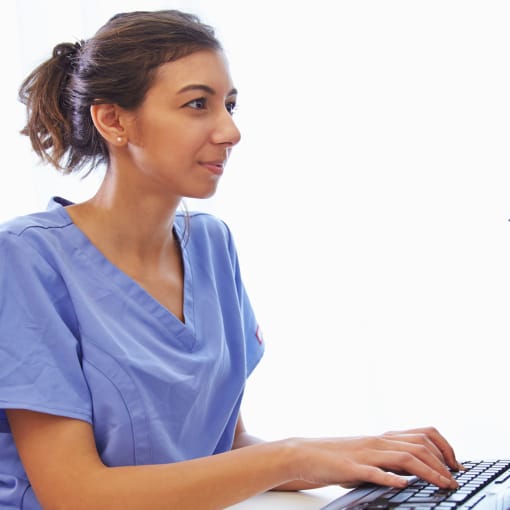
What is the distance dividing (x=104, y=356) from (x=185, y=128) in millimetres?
312

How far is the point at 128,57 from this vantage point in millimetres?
1168

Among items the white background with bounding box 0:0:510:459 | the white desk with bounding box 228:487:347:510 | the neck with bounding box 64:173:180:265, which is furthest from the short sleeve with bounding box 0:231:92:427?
the white background with bounding box 0:0:510:459

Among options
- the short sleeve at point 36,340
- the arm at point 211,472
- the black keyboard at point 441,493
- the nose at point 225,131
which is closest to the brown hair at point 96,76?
the nose at point 225,131

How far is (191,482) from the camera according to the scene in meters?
0.90

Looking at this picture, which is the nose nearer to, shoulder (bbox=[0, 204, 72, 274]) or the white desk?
shoulder (bbox=[0, 204, 72, 274])

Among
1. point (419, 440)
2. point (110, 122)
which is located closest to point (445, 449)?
point (419, 440)

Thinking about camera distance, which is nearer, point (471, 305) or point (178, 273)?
point (178, 273)

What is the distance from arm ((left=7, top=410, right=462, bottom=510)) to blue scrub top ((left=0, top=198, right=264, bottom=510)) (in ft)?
0.22

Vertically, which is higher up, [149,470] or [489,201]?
[489,201]

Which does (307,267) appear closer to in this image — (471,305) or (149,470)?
(471,305)

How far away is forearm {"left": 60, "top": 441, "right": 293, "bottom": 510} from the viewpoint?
901 mm

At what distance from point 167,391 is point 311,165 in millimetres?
1124

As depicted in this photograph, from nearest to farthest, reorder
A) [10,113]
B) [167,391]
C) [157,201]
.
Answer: [167,391] → [157,201] → [10,113]

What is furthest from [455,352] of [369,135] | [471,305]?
[369,135]
